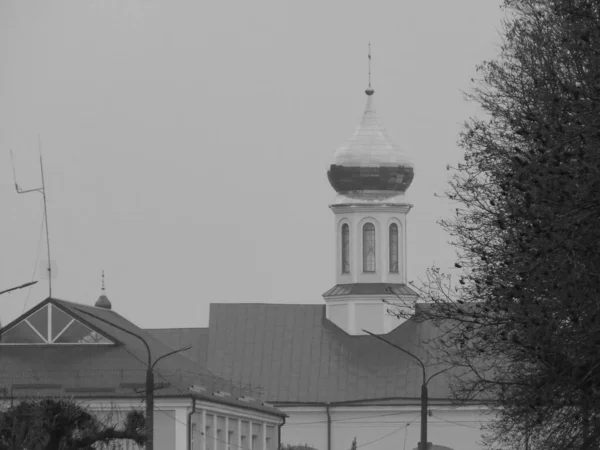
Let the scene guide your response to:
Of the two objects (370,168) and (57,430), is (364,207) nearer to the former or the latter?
(370,168)

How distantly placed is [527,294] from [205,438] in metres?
35.1

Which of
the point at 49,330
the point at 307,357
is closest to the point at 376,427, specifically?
the point at 307,357

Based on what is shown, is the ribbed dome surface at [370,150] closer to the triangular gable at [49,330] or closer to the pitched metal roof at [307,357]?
the pitched metal roof at [307,357]

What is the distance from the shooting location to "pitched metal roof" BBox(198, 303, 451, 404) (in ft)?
268

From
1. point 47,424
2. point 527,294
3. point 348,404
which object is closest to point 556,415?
point 527,294

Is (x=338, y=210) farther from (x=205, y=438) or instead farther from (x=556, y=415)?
(x=556, y=415)

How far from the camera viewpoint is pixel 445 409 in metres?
81.5

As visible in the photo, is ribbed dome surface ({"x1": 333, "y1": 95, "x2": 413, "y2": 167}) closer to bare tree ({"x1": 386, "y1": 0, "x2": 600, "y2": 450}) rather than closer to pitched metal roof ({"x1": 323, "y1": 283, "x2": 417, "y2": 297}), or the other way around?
pitched metal roof ({"x1": 323, "y1": 283, "x2": 417, "y2": 297})

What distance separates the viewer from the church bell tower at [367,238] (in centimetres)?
8369

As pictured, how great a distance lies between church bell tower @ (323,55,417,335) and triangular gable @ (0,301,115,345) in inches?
941

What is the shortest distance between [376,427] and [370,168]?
32.2 feet

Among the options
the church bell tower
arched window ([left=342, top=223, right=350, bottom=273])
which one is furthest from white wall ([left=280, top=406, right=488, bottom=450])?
arched window ([left=342, top=223, right=350, bottom=273])

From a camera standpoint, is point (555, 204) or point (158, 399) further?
point (158, 399)

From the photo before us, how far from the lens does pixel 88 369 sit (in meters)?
59.1
